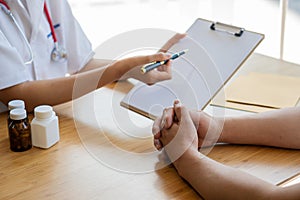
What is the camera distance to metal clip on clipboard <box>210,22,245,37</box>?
1272 millimetres

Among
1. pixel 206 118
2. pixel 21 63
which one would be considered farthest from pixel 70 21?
pixel 206 118

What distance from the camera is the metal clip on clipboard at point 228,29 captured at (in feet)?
4.17

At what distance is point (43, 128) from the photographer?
3.43 ft

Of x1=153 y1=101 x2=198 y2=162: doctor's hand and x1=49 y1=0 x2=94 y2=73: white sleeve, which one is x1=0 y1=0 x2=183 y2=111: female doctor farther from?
x1=153 y1=101 x2=198 y2=162: doctor's hand

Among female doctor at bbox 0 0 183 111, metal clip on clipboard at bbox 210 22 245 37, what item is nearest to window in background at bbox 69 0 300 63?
female doctor at bbox 0 0 183 111

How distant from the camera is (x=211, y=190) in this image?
88cm

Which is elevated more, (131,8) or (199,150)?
(199,150)

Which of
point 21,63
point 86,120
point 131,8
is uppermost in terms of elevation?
point 21,63

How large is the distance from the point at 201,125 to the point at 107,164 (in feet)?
0.74

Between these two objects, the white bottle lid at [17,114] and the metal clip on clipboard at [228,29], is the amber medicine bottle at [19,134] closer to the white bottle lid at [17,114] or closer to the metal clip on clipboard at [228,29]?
the white bottle lid at [17,114]

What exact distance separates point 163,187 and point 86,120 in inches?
13.3

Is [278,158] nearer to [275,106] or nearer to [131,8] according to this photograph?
[275,106]

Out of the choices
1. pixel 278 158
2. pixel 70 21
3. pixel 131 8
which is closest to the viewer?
pixel 278 158

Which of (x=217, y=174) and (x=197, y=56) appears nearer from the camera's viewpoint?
(x=217, y=174)
